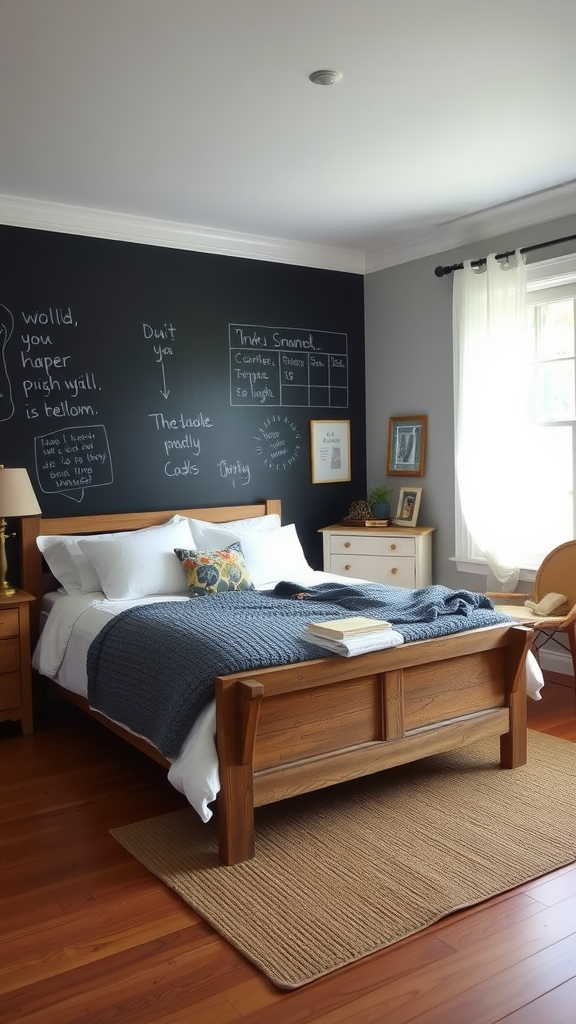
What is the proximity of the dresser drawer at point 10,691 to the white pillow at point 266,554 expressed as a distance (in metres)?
1.18

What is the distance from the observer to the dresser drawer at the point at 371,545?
16.9 ft

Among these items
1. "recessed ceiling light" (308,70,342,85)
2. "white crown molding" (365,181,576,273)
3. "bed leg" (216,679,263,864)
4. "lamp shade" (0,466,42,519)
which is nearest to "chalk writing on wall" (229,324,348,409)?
"white crown molding" (365,181,576,273)

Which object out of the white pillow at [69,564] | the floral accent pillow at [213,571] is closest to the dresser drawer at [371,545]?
the floral accent pillow at [213,571]

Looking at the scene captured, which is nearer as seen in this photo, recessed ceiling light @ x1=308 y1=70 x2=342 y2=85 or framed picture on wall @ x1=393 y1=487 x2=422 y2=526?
recessed ceiling light @ x1=308 y1=70 x2=342 y2=85

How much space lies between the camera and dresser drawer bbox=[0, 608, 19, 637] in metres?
3.93

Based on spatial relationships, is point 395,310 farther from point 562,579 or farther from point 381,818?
point 381,818

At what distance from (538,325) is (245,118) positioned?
2.15m

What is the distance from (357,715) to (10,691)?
1820 mm

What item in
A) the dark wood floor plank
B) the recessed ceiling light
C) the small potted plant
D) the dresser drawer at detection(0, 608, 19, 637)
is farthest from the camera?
the small potted plant

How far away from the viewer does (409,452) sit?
5.46 metres

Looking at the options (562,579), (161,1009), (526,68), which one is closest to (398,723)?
(161,1009)

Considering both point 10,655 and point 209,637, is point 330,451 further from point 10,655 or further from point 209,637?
point 209,637

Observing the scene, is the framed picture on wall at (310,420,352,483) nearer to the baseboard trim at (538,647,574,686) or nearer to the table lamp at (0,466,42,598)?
the baseboard trim at (538,647,574,686)

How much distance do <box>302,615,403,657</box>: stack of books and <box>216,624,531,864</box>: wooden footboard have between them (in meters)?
0.05
